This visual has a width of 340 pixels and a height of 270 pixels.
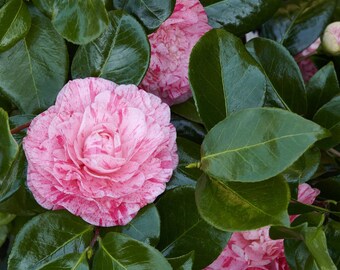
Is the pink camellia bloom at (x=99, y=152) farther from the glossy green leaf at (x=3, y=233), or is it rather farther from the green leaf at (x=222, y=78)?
the glossy green leaf at (x=3, y=233)

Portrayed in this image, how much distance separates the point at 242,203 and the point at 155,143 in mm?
100

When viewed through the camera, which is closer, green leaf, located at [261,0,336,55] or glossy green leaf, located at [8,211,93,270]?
glossy green leaf, located at [8,211,93,270]

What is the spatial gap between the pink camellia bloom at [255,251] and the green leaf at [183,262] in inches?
4.5

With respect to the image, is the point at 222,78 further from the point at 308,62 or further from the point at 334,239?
the point at 308,62

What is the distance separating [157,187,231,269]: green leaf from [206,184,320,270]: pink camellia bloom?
0.07 metres

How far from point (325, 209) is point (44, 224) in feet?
1.00

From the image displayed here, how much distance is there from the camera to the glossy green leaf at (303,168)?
0.70 metres

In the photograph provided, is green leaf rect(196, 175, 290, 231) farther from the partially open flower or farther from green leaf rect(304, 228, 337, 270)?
the partially open flower

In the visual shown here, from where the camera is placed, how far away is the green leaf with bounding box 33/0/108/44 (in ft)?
2.14

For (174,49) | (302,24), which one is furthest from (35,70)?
(302,24)

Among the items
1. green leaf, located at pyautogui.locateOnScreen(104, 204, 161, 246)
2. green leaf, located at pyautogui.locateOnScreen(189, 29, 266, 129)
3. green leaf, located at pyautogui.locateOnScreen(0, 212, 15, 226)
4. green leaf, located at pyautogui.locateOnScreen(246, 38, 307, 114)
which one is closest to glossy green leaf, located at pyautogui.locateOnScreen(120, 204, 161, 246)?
green leaf, located at pyautogui.locateOnScreen(104, 204, 161, 246)

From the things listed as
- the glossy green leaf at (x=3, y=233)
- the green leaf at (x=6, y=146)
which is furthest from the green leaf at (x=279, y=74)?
the glossy green leaf at (x=3, y=233)

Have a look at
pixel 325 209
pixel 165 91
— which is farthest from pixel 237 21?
pixel 325 209

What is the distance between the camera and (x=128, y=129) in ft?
2.09
